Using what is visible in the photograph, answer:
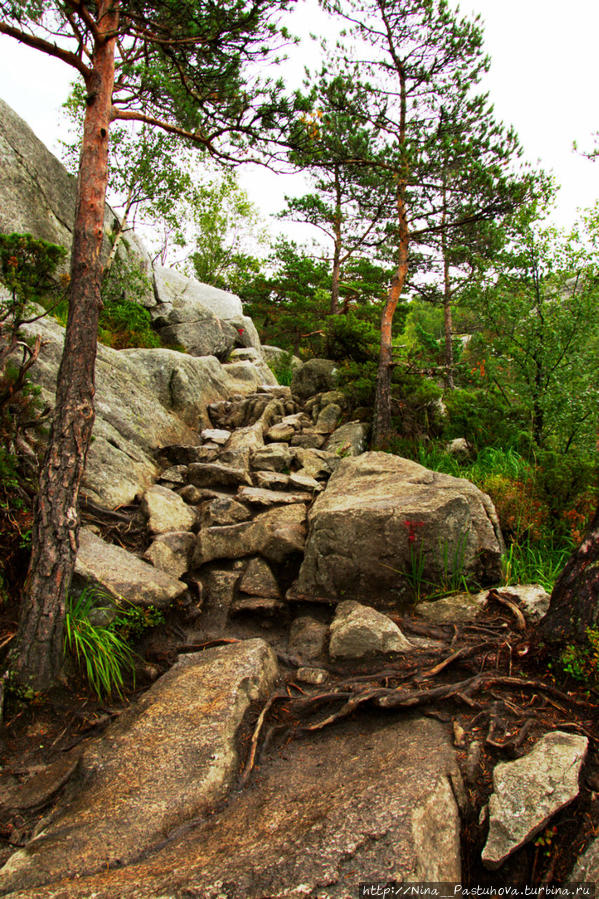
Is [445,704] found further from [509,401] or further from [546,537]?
[509,401]

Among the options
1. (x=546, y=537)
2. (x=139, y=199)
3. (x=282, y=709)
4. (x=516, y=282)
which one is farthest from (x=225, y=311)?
(x=282, y=709)

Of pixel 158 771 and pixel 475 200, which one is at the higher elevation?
pixel 475 200

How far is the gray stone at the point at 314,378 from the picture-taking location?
43.2 ft

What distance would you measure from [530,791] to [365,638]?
203 centimetres

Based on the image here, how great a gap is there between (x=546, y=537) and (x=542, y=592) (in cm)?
165

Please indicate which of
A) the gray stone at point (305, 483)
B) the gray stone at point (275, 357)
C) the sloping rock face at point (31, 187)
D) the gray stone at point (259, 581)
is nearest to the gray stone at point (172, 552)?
the gray stone at point (259, 581)

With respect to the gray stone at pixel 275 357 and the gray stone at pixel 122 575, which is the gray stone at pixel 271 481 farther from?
the gray stone at pixel 275 357

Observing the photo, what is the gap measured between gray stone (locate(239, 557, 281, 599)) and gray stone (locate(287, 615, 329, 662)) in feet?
1.96

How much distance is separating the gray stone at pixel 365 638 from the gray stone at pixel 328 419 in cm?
675

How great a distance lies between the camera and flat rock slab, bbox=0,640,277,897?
2.57 m

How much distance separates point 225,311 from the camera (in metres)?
19.3

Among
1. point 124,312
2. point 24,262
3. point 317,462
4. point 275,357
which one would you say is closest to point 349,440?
point 317,462

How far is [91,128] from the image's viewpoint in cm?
502

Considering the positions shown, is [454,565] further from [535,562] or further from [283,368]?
[283,368]
